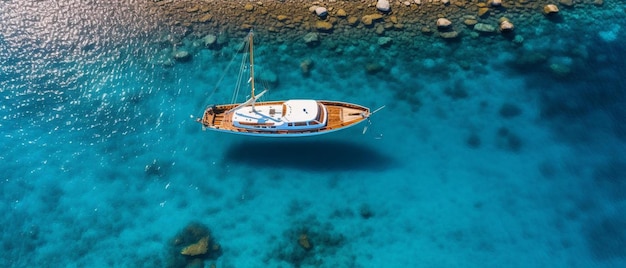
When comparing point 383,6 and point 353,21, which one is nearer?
point 353,21

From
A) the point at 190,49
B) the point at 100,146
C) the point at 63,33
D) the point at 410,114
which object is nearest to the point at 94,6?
the point at 63,33

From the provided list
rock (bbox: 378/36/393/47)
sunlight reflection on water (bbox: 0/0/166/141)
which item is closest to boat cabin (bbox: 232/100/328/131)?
rock (bbox: 378/36/393/47)

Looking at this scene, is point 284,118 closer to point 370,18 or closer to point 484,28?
point 370,18

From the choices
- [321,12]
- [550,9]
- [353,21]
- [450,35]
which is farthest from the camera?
[550,9]

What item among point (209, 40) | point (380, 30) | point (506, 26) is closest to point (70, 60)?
point (209, 40)

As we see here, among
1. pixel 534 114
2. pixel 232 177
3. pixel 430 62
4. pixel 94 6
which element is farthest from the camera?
pixel 94 6

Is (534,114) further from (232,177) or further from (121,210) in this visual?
(121,210)
